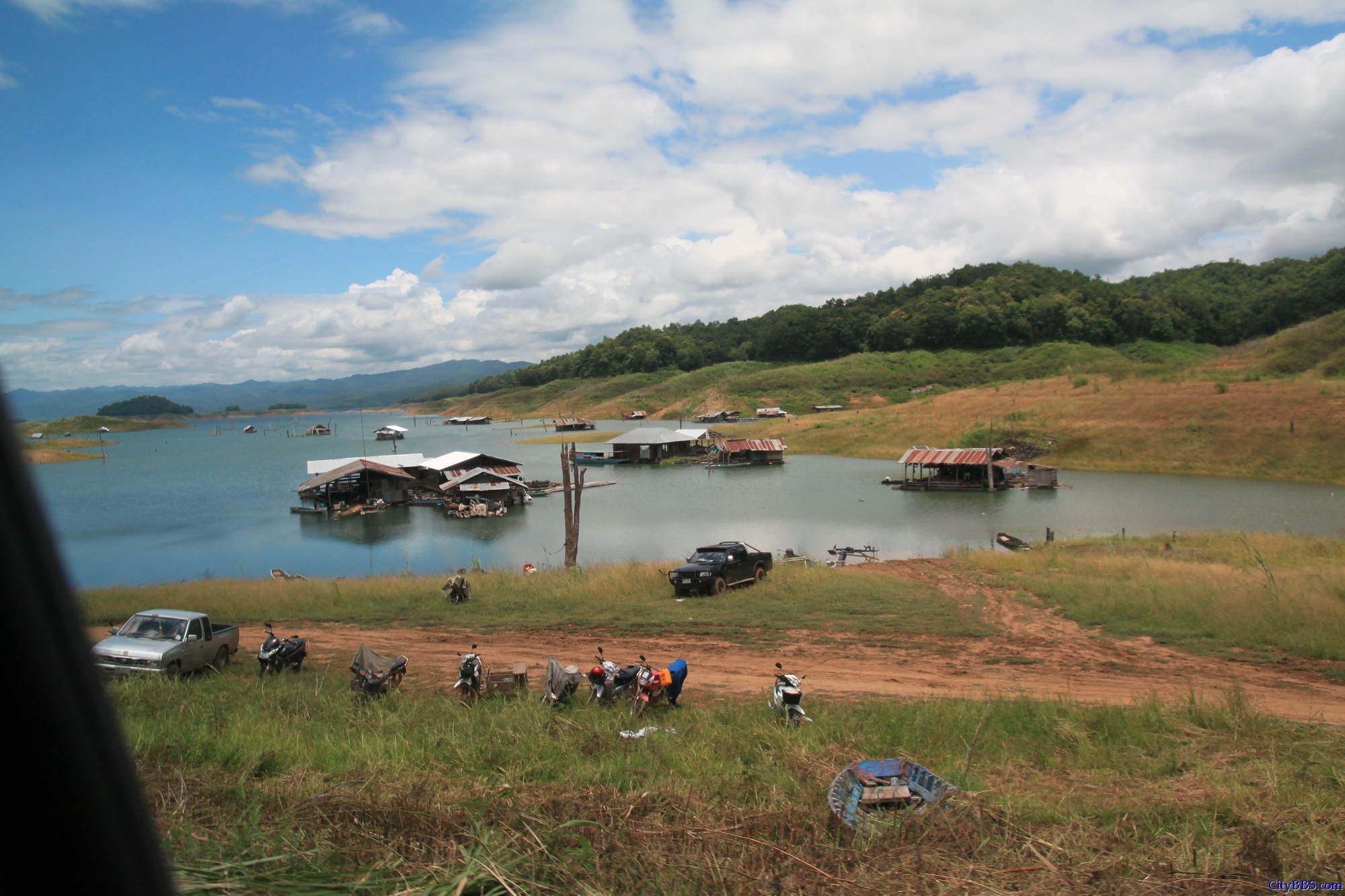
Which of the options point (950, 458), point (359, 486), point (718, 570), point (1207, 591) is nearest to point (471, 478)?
point (359, 486)

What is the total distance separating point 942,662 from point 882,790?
25.9 feet

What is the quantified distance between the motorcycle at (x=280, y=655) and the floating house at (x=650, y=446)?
55762mm

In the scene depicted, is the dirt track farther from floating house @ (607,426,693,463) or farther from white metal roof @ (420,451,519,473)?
floating house @ (607,426,693,463)

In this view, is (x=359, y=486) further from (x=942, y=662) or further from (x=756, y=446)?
(x=942, y=662)

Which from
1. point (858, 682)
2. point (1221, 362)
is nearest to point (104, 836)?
point (858, 682)

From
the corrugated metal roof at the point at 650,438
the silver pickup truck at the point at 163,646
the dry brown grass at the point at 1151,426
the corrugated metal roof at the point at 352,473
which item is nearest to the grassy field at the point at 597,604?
the silver pickup truck at the point at 163,646

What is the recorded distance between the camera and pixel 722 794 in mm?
6426

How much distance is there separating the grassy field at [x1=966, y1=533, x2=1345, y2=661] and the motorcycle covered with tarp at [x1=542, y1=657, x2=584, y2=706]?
35.5 ft

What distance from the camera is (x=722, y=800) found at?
6.21m

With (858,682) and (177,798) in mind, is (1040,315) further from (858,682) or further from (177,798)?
(177,798)

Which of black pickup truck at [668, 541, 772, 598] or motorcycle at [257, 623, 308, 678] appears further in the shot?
black pickup truck at [668, 541, 772, 598]

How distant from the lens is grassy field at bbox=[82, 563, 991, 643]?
16.4 meters

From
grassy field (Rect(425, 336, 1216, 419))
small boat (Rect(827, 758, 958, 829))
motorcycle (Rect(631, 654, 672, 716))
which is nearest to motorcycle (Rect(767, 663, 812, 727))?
motorcycle (Rect(631, 654, 672, 716))

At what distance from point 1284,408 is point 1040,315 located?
222 feet
